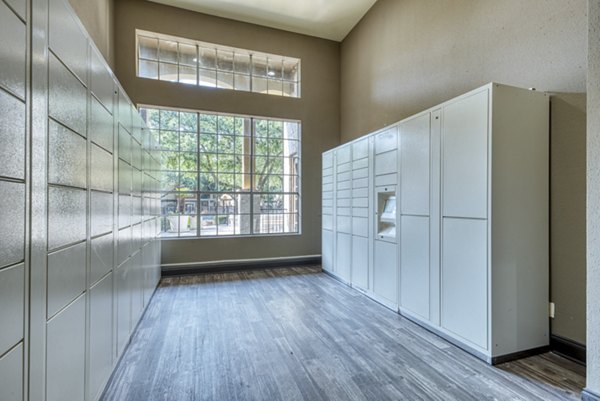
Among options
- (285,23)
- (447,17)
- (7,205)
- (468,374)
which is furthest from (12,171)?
(285,23)

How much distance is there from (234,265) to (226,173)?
1.70 m

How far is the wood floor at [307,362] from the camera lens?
6.22ft

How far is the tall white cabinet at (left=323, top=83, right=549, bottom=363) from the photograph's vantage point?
2230mm

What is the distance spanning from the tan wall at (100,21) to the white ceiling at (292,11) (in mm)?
910

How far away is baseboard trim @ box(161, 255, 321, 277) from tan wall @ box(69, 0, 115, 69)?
3.34 m

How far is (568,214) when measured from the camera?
232 cm

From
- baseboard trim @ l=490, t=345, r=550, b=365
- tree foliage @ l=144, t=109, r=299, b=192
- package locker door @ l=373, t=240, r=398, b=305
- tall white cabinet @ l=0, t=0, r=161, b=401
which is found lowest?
baseboard trim @ l=490, t=345, r=550, b=365

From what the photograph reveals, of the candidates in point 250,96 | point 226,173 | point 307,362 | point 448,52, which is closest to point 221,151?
point 226,173

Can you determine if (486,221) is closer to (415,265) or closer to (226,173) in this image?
(415,265)

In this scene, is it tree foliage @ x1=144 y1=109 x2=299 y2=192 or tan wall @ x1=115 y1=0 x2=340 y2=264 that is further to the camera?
tree foliage @ x1=144 y1=109 x2=299 y2=192

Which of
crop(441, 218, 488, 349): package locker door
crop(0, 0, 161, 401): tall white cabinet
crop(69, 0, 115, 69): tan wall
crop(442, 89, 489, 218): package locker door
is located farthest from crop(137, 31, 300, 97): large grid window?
crop(441, 218, 488, 349): package locker door

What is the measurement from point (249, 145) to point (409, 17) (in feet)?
10.7

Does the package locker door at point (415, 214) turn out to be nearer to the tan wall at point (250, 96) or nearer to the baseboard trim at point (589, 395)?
the baseboard trim at point (589, 395)

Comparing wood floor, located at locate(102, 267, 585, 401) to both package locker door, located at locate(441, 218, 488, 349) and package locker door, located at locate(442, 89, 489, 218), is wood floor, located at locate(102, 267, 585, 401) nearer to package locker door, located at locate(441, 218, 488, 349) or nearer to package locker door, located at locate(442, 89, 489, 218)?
package locker door, located at locate(441, 218, 488, 349)
